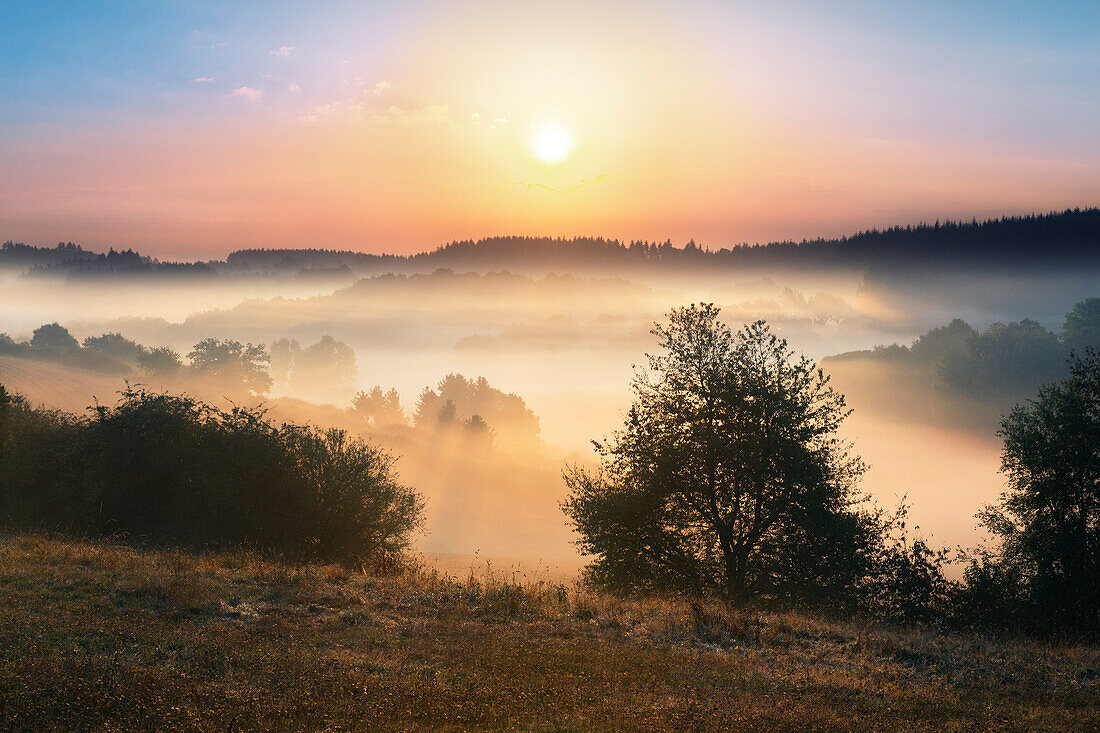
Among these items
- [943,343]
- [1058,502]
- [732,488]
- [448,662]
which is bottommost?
[448,662]

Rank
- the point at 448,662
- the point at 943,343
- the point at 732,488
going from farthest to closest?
the point at 943,343
the point at 732,488
the point at 448,662

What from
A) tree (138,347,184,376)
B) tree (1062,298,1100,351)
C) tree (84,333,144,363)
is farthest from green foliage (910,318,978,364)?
tree (84,333,144,363)

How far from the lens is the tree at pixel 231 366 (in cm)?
15012

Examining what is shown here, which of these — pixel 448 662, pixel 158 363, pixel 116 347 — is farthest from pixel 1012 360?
pixel 116 347

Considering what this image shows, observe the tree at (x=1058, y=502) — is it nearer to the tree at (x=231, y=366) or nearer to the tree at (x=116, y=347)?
the tree at (x=231, y=366)

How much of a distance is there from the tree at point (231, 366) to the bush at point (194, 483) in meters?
122

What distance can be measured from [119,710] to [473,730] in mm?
4869

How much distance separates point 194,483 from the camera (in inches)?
1256

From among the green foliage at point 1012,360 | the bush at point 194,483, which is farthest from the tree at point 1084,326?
the bush at point 194,483

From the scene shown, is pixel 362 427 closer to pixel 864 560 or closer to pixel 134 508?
pixel 134 508

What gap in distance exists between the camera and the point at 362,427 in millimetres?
128625

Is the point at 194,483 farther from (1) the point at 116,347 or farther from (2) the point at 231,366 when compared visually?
(1) the point at 116,347

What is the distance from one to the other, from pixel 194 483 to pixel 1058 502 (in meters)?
37.6

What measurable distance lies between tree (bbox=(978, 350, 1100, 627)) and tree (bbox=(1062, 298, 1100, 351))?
149447 millimetres
